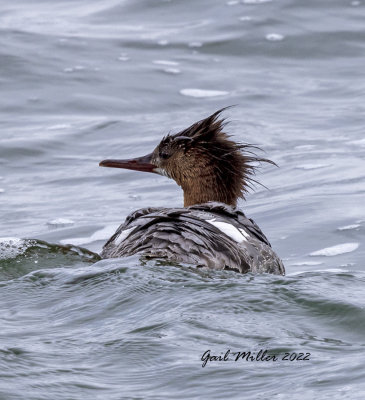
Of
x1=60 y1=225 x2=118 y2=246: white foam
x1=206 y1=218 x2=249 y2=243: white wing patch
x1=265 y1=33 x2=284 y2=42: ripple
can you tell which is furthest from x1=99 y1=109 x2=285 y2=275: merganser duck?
x1=265 y1=33 x2=284 y2=42: ripple

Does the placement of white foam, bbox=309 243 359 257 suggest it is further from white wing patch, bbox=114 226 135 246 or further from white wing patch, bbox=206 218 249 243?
white wing patch, bbox=114 226 135 246

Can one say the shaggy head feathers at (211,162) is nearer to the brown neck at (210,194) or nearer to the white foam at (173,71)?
the brown neck at (210,194)

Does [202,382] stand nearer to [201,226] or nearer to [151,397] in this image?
[151,397]

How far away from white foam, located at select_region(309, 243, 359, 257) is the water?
0.21ft

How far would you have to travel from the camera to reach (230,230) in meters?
6.45

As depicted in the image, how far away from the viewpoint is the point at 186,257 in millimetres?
5938

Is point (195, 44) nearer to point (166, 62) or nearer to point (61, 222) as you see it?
point (166, 62)

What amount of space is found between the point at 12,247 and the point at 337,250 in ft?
9.81

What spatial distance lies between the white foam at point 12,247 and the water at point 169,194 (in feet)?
0.06

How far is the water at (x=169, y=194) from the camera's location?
454cm

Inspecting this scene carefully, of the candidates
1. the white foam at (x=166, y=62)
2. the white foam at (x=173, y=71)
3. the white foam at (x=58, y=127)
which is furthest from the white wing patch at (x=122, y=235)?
the white foam at (x=166, y=62)

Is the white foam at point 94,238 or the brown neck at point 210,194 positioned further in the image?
the white foam at point 94,238

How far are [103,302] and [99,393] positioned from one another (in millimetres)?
1234

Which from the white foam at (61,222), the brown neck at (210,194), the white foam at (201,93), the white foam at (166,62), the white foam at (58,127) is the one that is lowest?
the white foam at (61,222)
